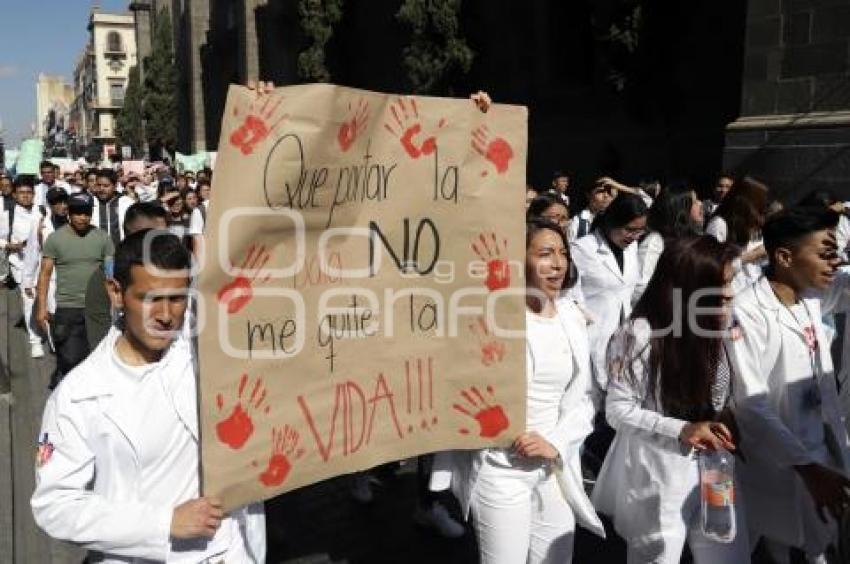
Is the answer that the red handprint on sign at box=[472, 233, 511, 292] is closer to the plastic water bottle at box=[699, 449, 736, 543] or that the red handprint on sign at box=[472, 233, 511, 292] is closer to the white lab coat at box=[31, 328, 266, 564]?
the plastic water bottle at box=[699, 449, 736, 543]

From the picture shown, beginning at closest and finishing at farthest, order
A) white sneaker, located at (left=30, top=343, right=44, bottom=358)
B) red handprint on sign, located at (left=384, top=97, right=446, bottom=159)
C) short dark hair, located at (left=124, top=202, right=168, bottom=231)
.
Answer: red handprint on sign, located at (left=384, top=97, right=446, bottom=159), short dark hair, located at (left=124, top=202, right=168, bottom=231), white sneaker, located at (left=30, top=343, right=44, bottom=358)

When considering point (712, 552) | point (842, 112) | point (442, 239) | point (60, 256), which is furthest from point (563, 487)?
point (842, 112)

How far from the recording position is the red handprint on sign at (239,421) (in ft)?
6.70

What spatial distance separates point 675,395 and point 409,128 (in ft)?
4.27

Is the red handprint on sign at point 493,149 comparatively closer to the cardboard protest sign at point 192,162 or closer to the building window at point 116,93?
the cardboard protest sign at point 192,162

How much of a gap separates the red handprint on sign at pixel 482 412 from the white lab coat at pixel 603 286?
2317 mm

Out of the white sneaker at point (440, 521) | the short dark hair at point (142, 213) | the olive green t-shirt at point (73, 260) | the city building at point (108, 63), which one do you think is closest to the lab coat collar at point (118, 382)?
the white sneaker at point (440, 521)

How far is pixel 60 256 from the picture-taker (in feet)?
19.8

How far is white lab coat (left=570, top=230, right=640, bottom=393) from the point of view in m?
4.93

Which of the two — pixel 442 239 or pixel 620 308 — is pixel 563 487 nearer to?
pixel 442 239

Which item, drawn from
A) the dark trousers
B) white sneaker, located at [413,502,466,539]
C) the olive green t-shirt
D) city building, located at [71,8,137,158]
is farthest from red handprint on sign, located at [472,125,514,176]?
city building, located at [71,8,137,158]

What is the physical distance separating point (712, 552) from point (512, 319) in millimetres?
1061

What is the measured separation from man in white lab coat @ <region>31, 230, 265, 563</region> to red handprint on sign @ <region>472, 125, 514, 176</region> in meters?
1.08

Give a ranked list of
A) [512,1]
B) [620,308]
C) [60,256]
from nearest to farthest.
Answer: [620,308] < [60,256] < [512,1]
